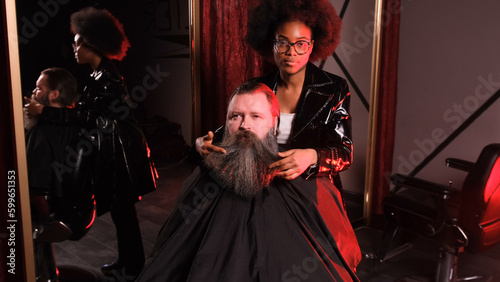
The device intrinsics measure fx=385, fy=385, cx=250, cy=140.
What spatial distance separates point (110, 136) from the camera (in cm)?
167

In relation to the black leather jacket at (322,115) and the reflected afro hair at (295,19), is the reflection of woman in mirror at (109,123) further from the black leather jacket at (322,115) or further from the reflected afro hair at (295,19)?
the black leather jacket at (322,115)

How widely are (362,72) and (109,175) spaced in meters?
2.54

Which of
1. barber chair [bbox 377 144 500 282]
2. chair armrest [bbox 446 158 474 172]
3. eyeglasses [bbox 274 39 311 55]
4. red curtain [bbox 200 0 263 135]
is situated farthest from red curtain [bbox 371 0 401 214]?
eyeglasses [bbox 274 39 311 55]

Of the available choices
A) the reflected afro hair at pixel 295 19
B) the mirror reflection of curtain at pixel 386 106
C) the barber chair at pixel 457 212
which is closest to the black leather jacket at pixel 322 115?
the reflected afro hair at pixel 295 19

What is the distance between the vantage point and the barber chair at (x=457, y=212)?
6.98 feet

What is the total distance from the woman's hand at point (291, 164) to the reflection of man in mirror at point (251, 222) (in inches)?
1.4

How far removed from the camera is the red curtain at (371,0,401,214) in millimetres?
3357

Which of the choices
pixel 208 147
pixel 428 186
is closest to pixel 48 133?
pixel 208 147

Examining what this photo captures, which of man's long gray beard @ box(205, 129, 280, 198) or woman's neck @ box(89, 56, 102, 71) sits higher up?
woman's neck @ box(89, 56, 102, 71)

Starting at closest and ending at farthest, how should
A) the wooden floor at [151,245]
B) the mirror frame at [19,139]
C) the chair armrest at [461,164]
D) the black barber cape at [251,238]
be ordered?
the black barber cape at [251,238] < the mirror frame at [19,139] < the wooden floor at [151,245] < the chair armrest at [461,164]

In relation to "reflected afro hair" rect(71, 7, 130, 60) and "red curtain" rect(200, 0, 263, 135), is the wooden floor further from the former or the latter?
"reflected afro hair" rect(71, 7, 130, 60)

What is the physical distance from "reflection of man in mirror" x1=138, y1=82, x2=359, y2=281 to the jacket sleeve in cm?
10

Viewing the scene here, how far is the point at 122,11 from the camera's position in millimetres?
1675

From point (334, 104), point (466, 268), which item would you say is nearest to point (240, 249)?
point (334, 104)
